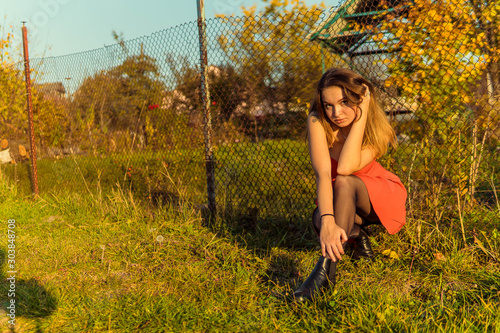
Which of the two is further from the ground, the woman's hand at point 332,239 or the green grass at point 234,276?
the woman's hand at point 332,239

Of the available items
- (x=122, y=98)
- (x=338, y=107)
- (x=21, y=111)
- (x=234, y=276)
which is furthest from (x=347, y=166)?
(x=21, y=111)

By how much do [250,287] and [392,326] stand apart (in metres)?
0.93

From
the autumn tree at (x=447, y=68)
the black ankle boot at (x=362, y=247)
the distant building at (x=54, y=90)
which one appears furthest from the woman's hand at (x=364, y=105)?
the distant building at (x=54, y=90)

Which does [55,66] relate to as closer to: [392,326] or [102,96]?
[102,96]

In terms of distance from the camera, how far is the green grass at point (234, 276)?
6.97 ft

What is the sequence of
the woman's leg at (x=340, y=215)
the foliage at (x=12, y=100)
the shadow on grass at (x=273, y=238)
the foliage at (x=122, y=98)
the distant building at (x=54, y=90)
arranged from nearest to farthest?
the woman's leg at (x=340, y=215)
the shadow on grass at (x=273, y=238)
the foliage at (x=122, y=98)
the distant building at (x=54, y=90)
the foliage at (x=12, y=100)

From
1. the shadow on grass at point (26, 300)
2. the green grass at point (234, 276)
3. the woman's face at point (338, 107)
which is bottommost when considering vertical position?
the shadow on grass at point (26, 300)

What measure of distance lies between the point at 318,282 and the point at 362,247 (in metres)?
0.73

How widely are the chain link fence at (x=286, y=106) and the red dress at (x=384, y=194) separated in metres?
0.38

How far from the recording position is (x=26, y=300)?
8.61 feet

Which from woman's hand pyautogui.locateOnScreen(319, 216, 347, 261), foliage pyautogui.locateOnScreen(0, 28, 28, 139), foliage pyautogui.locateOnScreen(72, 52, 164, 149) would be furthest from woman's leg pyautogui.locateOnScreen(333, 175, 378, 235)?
foliage pyautogui.locateOnScreen(0, 28, 28, 139)

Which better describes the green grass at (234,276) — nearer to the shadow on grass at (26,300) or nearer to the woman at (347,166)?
the shadow on grass at (26,300)

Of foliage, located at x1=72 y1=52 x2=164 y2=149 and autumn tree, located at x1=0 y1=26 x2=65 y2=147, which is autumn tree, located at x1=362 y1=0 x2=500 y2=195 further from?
autumn tree, located at x1=0 y1=26 x2=65 y2=147

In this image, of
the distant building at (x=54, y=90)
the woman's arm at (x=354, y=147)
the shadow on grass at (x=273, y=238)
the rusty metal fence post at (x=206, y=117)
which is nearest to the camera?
the woman's arm at (x=354, y=147)
